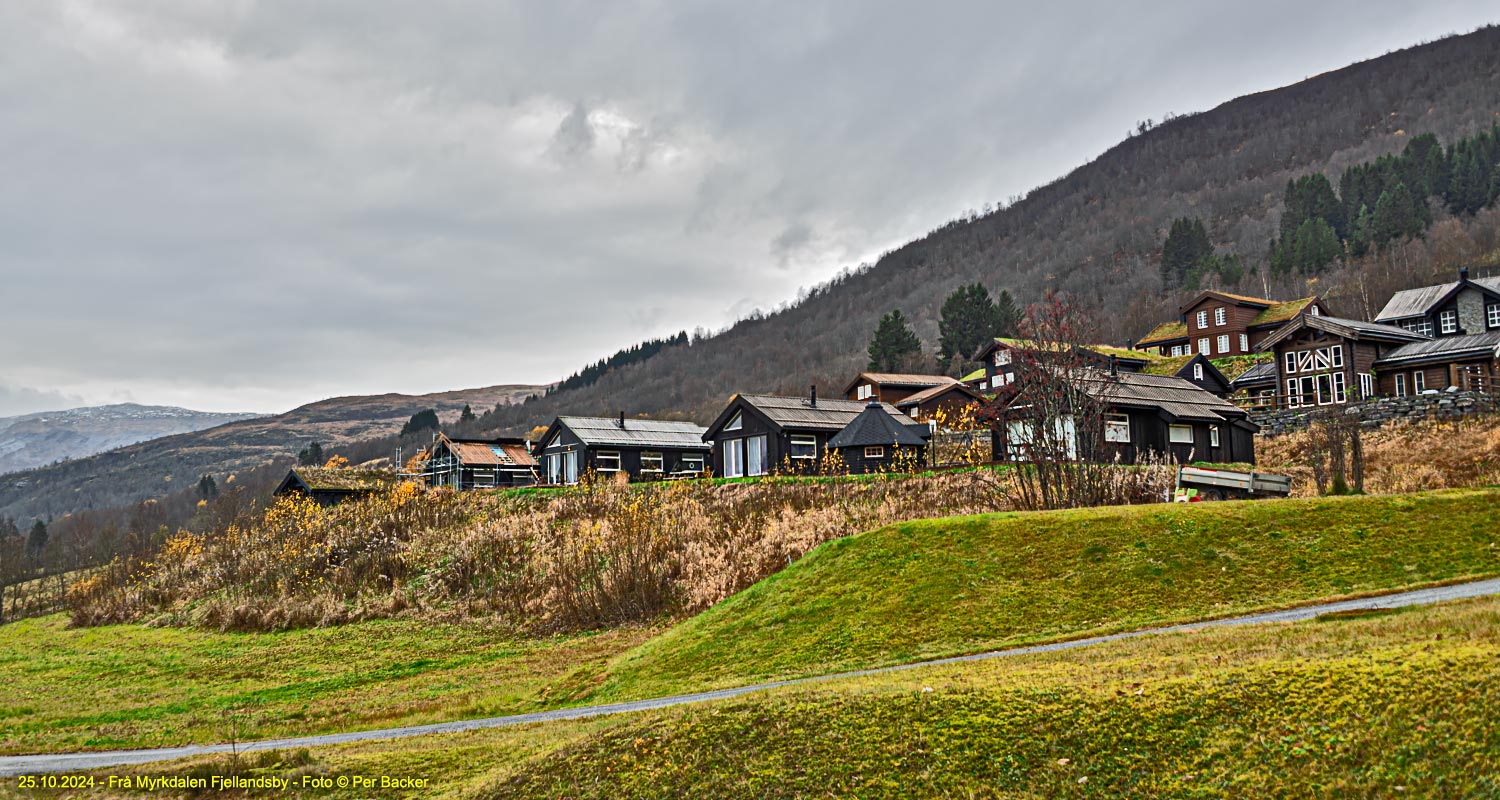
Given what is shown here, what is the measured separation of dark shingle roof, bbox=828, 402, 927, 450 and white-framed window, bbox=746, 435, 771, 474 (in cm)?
622

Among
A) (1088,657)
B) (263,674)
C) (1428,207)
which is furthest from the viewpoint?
(1428,207)

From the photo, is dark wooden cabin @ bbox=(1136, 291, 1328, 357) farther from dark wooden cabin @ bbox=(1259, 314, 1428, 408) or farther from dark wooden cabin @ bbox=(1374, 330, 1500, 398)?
dark wooden cabin @ bbox=(1374, 330, 1500, 398)

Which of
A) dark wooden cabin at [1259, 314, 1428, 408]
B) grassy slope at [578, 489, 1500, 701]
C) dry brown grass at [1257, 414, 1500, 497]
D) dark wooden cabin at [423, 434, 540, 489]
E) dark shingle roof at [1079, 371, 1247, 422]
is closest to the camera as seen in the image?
grassy slope at [578, 489, 1500, 701]

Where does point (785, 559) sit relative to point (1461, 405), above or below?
below

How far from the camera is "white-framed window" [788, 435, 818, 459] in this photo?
51.1 meters

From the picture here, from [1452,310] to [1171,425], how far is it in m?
35.0

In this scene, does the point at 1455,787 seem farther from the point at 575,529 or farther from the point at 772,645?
the point at 575,529

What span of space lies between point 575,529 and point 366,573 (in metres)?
7.58

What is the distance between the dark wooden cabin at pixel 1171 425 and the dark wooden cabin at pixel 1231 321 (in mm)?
34153

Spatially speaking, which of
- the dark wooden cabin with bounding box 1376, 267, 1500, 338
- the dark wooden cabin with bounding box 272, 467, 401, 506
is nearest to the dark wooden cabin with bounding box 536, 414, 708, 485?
the dark wooden cabin with bounding box 272, 467, 401, 506

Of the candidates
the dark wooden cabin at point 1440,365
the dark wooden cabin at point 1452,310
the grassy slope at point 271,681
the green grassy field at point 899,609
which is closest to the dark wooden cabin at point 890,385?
the dark wooden cabin at point 1440,365

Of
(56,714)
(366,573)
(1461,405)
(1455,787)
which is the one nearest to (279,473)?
(366,573)

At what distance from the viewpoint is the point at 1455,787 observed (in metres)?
6.74

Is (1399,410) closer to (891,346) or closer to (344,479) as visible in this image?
(891,346)
